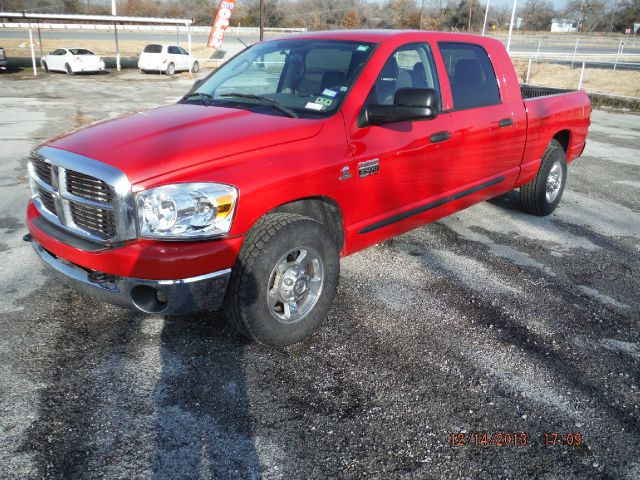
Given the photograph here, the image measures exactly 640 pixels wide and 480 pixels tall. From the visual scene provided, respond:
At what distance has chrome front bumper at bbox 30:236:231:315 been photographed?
9.21ft

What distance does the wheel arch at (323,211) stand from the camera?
3350 millimetres

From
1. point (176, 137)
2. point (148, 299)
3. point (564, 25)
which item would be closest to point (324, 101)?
point (176, 137)

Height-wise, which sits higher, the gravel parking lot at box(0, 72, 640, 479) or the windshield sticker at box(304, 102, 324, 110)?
the windshield sticker at box(304, 102, 324, 110)

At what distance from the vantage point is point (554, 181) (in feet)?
20.0

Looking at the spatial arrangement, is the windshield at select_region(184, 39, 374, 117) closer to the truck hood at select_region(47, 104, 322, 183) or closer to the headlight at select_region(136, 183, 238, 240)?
the truck hood at select_region(47, 104, 322, 183)

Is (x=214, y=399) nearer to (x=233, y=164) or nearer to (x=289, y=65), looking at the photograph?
(x=233, y=164)

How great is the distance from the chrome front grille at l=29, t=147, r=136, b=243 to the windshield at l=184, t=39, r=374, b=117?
3.97 feet

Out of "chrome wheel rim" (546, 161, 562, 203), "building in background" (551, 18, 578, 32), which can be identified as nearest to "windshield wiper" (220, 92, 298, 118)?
"chrome wheel rim" (546, 161, 562, 203)

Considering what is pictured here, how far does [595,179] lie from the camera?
795 centimetres

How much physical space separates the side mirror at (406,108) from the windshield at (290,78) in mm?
243

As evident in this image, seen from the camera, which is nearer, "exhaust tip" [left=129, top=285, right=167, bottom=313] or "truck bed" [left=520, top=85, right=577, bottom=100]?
"exhaust tip" [left=129, top=285, right=167, bottom=313]

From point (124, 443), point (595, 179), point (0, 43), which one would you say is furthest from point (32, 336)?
point (0, 43)

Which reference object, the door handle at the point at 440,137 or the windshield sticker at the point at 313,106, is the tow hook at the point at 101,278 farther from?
the door handle at the point at 440,137

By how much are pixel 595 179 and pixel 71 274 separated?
24.3 ft
